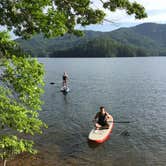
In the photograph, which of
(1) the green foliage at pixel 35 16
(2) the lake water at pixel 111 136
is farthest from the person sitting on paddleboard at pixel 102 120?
(1) the green foliage at pixel 35 16

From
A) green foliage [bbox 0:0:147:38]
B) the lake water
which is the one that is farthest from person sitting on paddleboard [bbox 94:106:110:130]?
green foliage [bbox 0:0:147:38]

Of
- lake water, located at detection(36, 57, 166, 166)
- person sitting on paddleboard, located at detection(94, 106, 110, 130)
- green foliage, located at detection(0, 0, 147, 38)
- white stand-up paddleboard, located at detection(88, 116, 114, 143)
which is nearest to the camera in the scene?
green foliage, located at detection(0, 0, 147, 38)

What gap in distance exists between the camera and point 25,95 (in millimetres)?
10172

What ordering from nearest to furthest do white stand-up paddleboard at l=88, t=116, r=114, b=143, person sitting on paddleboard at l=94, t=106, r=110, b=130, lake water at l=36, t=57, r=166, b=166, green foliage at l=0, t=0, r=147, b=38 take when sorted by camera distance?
1. green foliage at l=0, t=0, r=147, b=38
2. lake water at l=36, t=57, r=166, b=166
3. white stand-up paddleboard at l=88, t=116, r=114, b=143
4. person sitting on paddleboard at l=94, t=106, r=110, b=130

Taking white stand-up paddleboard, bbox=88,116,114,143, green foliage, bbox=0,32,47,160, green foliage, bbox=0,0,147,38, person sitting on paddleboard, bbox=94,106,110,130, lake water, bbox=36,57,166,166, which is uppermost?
green foliage, bbox=0,0,147,38

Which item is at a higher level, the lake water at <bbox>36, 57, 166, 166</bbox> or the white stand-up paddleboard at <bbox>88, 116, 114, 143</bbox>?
the white stand-up paddleboard at <bbox>88, 116, 114, 143</bbox>

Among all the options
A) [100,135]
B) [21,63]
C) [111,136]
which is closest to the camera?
[21,63]

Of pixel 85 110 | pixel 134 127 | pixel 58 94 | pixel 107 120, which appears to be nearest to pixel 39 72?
pixel 107 120

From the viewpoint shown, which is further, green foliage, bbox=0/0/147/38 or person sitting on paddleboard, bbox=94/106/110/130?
person sitting on paddleboard, bbox=94/106/110/130

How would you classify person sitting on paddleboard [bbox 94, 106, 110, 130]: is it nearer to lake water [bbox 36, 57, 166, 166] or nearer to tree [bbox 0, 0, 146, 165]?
lake water [bbox 36, 57, 166, 166]

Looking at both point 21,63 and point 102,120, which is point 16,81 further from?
point 102,120

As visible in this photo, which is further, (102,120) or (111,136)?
(102,120)

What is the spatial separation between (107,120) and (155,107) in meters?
14.7

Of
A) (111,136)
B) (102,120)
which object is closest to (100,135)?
(111,136)
